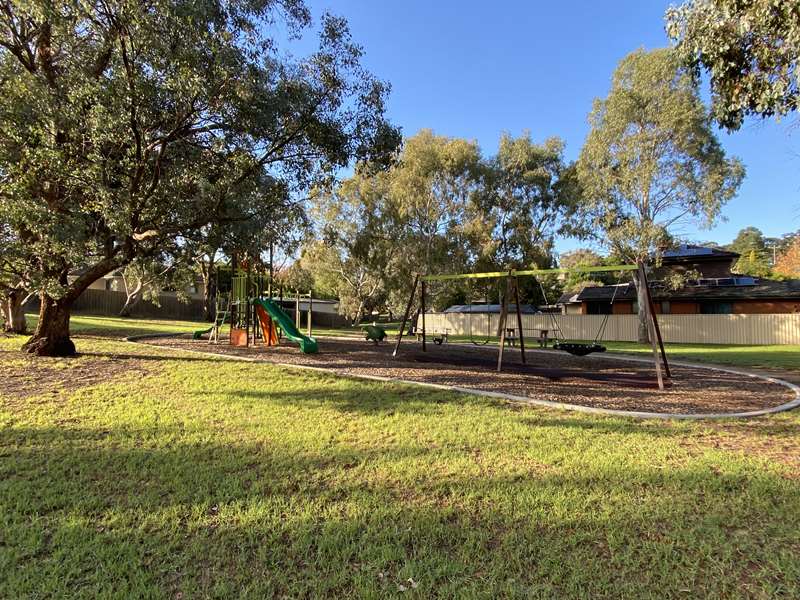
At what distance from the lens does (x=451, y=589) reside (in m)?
2.52

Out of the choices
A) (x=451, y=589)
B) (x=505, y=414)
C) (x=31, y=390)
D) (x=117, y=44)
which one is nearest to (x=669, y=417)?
(x=505, y=414)

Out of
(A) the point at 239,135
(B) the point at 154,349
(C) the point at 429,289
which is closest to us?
(A) the point at 239,135

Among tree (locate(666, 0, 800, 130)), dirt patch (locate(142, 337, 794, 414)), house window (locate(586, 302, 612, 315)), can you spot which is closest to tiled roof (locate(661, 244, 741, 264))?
house window (locate(586, 302, 612, 315))

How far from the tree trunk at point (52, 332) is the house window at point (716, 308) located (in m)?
31.3

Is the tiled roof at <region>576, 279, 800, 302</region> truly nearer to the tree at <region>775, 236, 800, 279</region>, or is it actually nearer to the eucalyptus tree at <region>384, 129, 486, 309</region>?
the eucalyptus tree at <region>384, 129, 486, 309</region>

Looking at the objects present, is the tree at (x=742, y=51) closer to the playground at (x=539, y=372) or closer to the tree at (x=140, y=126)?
the playground at (x=539, y=372)

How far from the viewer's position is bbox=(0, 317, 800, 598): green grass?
263cm

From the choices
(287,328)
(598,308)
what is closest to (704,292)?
(598,308)

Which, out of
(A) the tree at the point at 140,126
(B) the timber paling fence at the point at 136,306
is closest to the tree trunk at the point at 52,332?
(A) the tree at the point at 140,126

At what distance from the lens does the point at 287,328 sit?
13.3 metres

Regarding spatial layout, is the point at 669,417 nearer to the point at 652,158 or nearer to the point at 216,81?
the point at 216,81

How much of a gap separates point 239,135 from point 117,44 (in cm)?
241

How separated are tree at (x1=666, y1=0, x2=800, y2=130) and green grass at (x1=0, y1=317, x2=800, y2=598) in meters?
4.47

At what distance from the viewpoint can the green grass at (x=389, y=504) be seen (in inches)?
104
